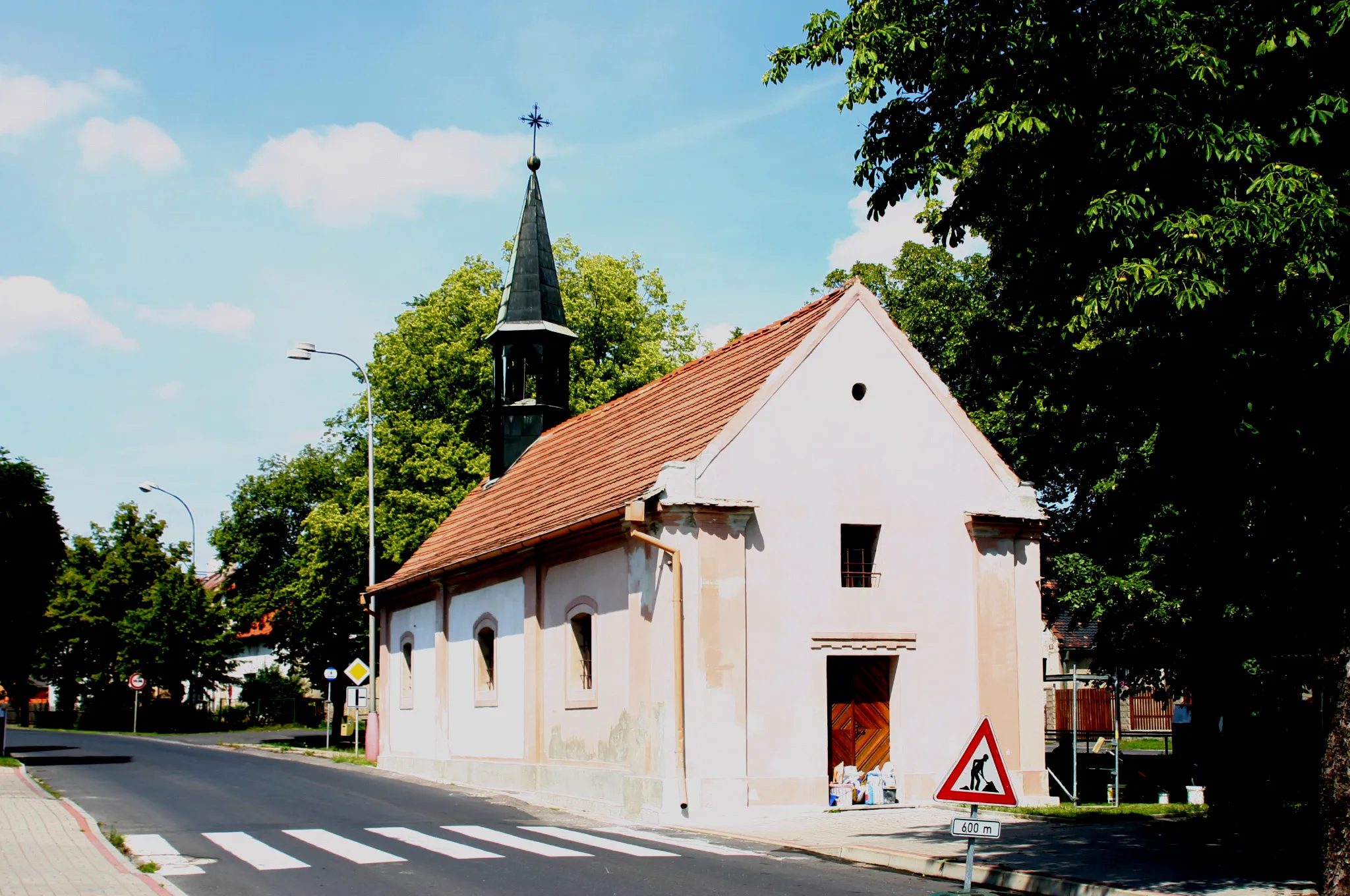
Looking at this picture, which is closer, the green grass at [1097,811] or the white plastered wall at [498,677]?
the green grass at [1097,811]

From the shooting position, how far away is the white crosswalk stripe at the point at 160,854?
12164 mm

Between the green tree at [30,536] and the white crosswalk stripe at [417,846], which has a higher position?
the green tree at [30,536]

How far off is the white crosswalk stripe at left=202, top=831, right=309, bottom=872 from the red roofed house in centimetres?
572

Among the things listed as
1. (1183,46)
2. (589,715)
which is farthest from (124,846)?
(1183,46)

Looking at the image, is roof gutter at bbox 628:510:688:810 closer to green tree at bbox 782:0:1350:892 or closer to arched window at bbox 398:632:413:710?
green tree at bbox 782:0:1350:892

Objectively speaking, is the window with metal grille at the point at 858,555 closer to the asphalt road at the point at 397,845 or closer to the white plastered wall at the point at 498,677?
the asphalt road at the point at 397,845

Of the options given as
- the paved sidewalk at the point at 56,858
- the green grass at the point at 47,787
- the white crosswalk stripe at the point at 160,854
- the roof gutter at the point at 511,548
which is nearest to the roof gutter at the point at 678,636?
the roof gutter at the point at 511,548

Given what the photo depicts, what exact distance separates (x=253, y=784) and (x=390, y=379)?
62.1ft

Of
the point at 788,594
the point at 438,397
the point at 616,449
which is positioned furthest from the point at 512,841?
the point at 438,397

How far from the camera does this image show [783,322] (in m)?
21.4

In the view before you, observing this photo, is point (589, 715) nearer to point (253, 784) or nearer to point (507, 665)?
point (507, 665)

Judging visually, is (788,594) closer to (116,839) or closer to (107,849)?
(116,839)

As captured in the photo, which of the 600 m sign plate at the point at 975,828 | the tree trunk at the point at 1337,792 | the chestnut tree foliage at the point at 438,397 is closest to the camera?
the 600 m sign plate at the point at 975,828

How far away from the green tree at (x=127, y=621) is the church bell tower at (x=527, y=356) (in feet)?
95.3
